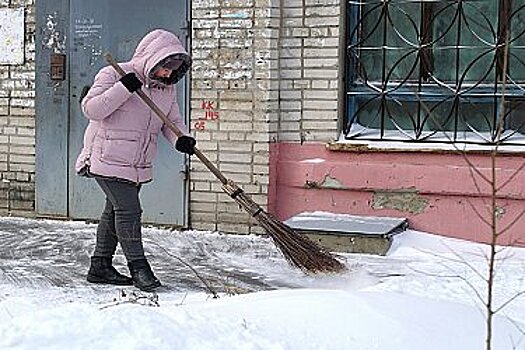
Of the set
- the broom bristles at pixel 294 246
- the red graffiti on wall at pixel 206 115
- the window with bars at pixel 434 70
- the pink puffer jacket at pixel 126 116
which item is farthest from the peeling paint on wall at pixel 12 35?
the broom bristles at pixel 294 246

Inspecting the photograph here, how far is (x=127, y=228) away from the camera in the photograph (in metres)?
5.25

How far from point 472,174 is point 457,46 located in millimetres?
1100

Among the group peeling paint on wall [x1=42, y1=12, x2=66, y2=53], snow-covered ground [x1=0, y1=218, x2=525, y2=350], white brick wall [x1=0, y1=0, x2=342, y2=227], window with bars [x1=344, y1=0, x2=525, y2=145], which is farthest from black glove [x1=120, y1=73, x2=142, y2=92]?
peeling paint on wall [x1=42, y1=12, x2=66, y2=53]

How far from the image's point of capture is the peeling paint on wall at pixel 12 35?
7660 millimetres

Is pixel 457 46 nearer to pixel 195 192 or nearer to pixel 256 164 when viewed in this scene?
pixel 256 164

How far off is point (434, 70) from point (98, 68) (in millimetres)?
2641

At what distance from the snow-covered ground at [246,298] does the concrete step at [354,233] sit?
0.08 meters

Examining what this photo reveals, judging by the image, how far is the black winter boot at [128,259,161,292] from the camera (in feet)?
17.2

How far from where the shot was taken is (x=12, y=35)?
25.2ft

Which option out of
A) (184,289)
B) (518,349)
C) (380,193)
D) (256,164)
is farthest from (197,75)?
(518,349)

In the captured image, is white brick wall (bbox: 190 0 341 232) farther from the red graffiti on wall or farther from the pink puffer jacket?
the pink puffer jacket

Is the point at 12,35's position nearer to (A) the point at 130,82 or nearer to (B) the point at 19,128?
(B) the point at 19,128

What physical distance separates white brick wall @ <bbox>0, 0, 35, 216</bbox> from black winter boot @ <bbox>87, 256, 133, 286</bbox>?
2373mm

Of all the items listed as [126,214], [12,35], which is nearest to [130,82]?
[126,214]
